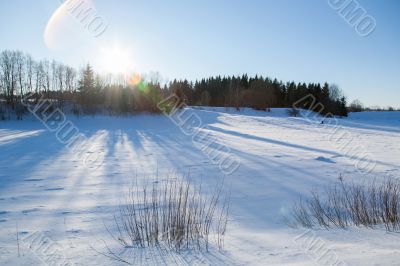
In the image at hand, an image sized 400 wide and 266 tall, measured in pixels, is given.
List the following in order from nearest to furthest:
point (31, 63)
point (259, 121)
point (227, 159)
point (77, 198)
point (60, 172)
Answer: point (77, 198) < point (60, 172) < point (227, 159) < point (259, 121) < point (31, 63)

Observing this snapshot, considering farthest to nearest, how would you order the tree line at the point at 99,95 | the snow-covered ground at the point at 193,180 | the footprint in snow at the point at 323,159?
the tree line at the point at 99,95 → the footprint in snow at the point at 323,159 → the snow-covered ground at the point at 193,180

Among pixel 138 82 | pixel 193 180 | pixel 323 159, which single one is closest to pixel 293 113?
pixel 138 82

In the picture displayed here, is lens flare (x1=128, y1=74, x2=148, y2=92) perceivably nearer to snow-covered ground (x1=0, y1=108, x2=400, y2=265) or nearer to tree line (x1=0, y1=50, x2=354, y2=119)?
tree line (x1=0, y1=50, x2=354, y2=119)

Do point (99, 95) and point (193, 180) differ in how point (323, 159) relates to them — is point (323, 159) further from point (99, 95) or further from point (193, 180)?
point (99, 95)

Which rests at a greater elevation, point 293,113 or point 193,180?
point 293,113

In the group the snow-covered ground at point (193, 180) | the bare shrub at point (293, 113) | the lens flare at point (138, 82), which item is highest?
the lens flare at point (138, 82)

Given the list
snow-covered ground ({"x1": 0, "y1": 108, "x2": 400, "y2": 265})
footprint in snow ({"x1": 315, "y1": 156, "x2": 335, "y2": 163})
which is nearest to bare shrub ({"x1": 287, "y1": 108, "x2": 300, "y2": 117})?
snow-covered ground ({"x1": 0, "y1": 108, "x2": 400, "y2": 265})

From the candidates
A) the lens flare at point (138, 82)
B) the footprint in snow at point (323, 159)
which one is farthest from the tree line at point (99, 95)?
the footprint in snow at point (323, 159)

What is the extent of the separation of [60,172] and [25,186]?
2116mm

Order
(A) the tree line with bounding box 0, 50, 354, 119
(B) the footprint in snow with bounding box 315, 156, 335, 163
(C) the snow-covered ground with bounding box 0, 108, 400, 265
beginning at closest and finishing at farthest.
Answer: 1. (C) the snow-covered ground with bounding box 0, 108, 400, 265
2. (B) the footprint in snow with bounding box 315, 156, 335, 163
3. (A) the tree line with bounding box 0, 50, 354, 119

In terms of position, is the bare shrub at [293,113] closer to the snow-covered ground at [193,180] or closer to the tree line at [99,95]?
the tree line at [99,95]

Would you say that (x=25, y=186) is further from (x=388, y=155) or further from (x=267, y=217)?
(x=388, y=155)

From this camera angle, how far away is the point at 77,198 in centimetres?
793

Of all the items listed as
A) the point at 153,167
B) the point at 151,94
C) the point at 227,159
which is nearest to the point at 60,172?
the point at 153,167
